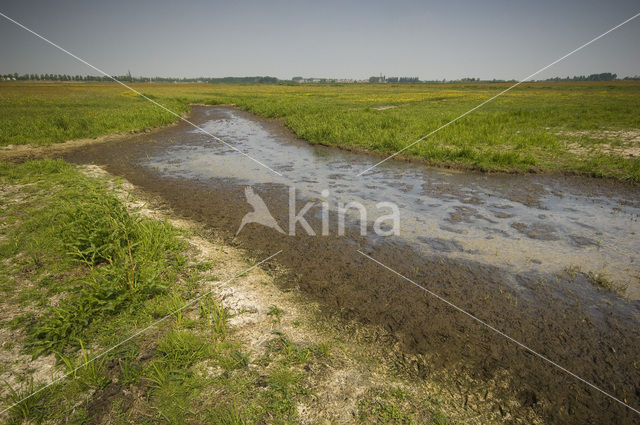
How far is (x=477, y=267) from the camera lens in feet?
15.9

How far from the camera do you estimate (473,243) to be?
559 cm

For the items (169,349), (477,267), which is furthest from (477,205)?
(169,349)

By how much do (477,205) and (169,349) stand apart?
713 cm

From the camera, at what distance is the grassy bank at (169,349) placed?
2.49 metres

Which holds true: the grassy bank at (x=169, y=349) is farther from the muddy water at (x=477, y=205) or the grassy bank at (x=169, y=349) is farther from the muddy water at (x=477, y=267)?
the muddy water at (x=477, y=205)

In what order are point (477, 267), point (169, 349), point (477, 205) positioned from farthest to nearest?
point (477, 205)
point (477, 267)
point (169, 349)

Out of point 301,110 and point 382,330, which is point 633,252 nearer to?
point 382,330

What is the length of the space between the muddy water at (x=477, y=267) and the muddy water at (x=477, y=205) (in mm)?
37

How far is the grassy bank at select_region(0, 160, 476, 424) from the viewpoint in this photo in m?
2.49

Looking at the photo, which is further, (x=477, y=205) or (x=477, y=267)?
(x=477, y=205)

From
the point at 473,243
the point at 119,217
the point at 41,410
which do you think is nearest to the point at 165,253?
the point at 119,217

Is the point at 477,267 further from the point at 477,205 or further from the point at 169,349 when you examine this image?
the point at 169,349

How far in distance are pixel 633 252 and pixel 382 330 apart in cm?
512

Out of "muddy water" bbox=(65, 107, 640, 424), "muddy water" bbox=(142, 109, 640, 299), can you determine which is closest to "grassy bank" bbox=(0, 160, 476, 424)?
"muddy water" bbox=(65, 107, 640, 424)
